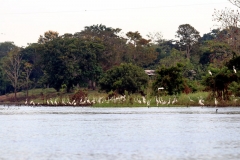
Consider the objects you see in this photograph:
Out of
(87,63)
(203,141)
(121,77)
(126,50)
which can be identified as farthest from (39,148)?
(126,50)

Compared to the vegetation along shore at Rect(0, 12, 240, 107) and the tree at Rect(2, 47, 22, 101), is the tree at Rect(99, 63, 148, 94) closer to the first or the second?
the vegetation along shore at Rect(0, 12, 240, 107)

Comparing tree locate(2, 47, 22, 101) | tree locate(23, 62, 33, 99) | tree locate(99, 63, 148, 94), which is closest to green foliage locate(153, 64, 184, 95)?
tree locate(99, 63, 148, 94)

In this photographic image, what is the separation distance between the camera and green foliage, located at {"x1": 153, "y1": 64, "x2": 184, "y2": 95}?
62.7 m

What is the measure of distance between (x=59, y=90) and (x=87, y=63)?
21.1 feet

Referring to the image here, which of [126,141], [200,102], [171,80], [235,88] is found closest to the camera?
[126,141]

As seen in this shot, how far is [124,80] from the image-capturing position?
77.8 m

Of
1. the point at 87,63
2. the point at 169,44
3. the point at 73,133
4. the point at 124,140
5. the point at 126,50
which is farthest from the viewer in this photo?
the point at 169,44

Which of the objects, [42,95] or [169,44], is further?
[169,44]

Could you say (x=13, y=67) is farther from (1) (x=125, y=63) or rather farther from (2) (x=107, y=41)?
(1) (x=125, y=63)

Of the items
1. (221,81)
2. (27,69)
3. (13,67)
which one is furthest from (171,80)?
(13,67)

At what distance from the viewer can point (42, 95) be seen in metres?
95.7

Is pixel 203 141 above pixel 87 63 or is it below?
below

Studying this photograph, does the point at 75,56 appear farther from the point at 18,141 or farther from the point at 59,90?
the point at 18,141

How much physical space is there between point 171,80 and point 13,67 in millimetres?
47502
